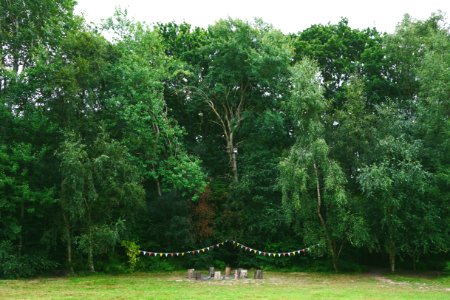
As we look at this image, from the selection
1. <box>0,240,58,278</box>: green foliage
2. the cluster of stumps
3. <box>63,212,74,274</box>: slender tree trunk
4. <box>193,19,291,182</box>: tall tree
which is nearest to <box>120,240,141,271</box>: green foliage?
<box>63,212,74,274</box>: slender tree trunk

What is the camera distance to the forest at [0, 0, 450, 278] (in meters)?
23.0

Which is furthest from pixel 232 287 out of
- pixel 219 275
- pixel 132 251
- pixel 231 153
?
pixel 231 153

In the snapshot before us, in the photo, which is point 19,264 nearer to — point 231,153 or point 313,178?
point 231,153

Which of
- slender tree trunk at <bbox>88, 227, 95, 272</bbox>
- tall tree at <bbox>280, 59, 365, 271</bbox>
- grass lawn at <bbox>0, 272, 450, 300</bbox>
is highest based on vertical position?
tall tree at <bbox>280, 59, 365, 271</bbox>

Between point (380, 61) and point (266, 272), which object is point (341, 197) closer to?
point (266, 272)

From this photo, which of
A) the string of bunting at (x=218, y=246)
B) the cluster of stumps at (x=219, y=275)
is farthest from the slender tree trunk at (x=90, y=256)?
the cluster of stumps at (x=219, y=275)

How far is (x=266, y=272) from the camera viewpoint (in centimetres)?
2611

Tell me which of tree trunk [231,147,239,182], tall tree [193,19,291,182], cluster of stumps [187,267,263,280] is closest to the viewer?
cluster of stumps [187,267,263,280]

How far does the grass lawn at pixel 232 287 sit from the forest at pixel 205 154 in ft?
6.07

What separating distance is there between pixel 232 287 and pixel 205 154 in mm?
13436

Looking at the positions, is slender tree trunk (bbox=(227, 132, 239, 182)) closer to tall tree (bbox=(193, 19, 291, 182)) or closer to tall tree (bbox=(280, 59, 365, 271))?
tall tree (bbox=(193, 19, 291, 182))

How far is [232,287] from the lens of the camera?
1911 centimetres

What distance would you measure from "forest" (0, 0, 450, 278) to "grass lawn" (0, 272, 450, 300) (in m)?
1.85

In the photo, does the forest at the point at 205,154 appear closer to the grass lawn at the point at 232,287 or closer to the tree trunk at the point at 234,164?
the tree trunk at the point at 234,164
